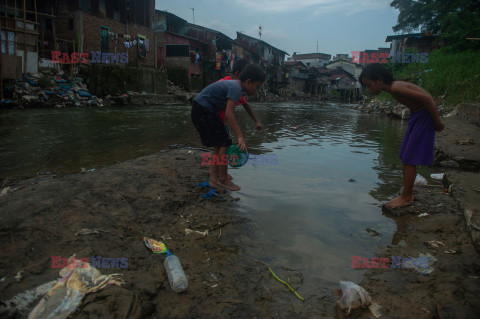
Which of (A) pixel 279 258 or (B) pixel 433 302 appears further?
(A) pixel 279 258

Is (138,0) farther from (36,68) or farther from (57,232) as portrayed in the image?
(57,232)

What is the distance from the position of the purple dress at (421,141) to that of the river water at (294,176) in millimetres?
632

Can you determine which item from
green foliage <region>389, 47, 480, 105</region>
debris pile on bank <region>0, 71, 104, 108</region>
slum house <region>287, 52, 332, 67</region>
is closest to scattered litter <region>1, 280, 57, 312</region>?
green foliage <region>389, 47, 480, 105</region>

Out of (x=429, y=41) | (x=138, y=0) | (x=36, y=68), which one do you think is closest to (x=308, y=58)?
(x=429, y=41)

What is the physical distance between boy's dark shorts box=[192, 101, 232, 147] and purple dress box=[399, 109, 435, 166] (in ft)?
6.01

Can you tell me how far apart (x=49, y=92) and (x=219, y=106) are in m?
12.9

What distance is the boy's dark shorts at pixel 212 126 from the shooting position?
3189 millimetres

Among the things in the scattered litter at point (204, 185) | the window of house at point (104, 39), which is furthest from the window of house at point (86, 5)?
the scattered litter at point (204, 185)

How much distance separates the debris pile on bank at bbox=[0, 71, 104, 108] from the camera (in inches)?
462

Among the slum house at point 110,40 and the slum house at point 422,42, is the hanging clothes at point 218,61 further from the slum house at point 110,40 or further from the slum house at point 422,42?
the slum house at point 422,42

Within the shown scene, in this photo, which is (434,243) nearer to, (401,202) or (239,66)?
(401,202)

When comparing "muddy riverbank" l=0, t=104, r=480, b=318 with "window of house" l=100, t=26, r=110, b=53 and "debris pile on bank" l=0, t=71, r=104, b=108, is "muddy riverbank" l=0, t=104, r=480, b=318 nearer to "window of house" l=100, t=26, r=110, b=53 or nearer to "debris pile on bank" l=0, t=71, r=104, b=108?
"debris pile on bank" l=0, t=71, r=104, b=108

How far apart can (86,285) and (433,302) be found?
1834 millimetres

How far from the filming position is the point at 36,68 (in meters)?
13.7
